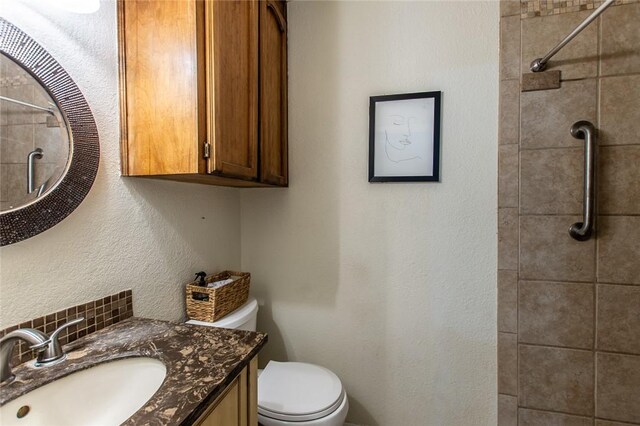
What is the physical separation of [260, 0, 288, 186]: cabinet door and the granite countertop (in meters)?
0.71

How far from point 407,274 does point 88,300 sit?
131cm

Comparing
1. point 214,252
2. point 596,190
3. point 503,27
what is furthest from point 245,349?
point 503,27

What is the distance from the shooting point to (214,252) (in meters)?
1.52

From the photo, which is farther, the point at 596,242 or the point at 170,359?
the point at 596,242

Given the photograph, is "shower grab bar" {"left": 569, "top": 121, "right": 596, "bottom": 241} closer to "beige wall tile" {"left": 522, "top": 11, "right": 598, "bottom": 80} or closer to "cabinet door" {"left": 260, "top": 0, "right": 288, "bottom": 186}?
"beige wall tile" {"left": 522, "top": 11, "right": 598, "bottom": 80}

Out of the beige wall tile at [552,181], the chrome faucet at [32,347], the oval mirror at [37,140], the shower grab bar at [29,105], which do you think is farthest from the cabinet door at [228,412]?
the beige wall tile at [552,181]

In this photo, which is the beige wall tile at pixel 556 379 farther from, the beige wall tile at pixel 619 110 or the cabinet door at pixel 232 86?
the cabinet door at pixel 232 86

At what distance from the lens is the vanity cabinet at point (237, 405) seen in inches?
25.5

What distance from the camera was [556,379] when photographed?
4.15ft

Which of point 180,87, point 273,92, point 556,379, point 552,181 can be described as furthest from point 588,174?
point 180,87

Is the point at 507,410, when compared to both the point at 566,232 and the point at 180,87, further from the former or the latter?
the point at 180,87

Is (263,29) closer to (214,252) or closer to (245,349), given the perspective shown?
(214,252)

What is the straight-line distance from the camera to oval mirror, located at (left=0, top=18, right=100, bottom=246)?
73 cm

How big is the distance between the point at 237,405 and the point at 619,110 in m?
1.73
